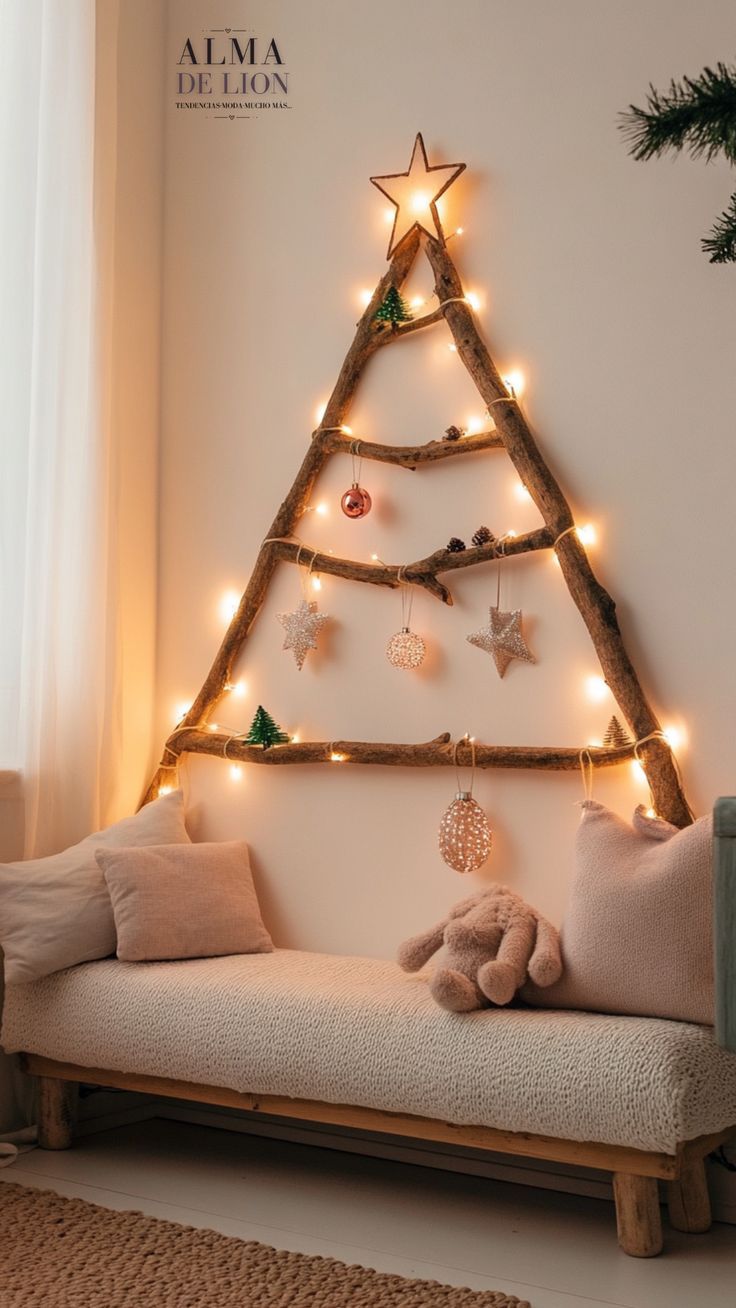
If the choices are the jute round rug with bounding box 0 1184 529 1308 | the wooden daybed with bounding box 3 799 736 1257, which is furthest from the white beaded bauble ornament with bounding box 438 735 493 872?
the jute round rug with bounding box 0 1184 529 1308

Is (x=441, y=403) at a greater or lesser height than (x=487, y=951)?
greater

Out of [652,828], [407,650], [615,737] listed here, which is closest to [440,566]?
[407,650]

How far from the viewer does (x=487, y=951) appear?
2283 mm

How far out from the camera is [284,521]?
117 inches

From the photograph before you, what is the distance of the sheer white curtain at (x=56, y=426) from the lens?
2.82m

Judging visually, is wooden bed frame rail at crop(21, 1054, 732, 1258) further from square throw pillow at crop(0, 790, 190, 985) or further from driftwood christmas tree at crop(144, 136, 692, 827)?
driftwood christmas tree at crop(144, 136, 692, 827)

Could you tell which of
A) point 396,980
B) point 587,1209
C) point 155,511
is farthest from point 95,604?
point 587,1209

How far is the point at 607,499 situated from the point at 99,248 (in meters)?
1.32

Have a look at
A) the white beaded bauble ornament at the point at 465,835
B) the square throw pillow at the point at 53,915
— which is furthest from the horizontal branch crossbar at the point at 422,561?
the square throw pillow at the point at 53,915

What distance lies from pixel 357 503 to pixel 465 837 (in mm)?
785

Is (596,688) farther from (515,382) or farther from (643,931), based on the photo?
(515,382)

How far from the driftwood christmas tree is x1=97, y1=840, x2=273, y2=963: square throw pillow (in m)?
0.30

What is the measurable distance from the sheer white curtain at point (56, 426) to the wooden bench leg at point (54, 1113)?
0.49m

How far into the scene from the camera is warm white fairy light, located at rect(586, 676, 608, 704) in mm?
2547
